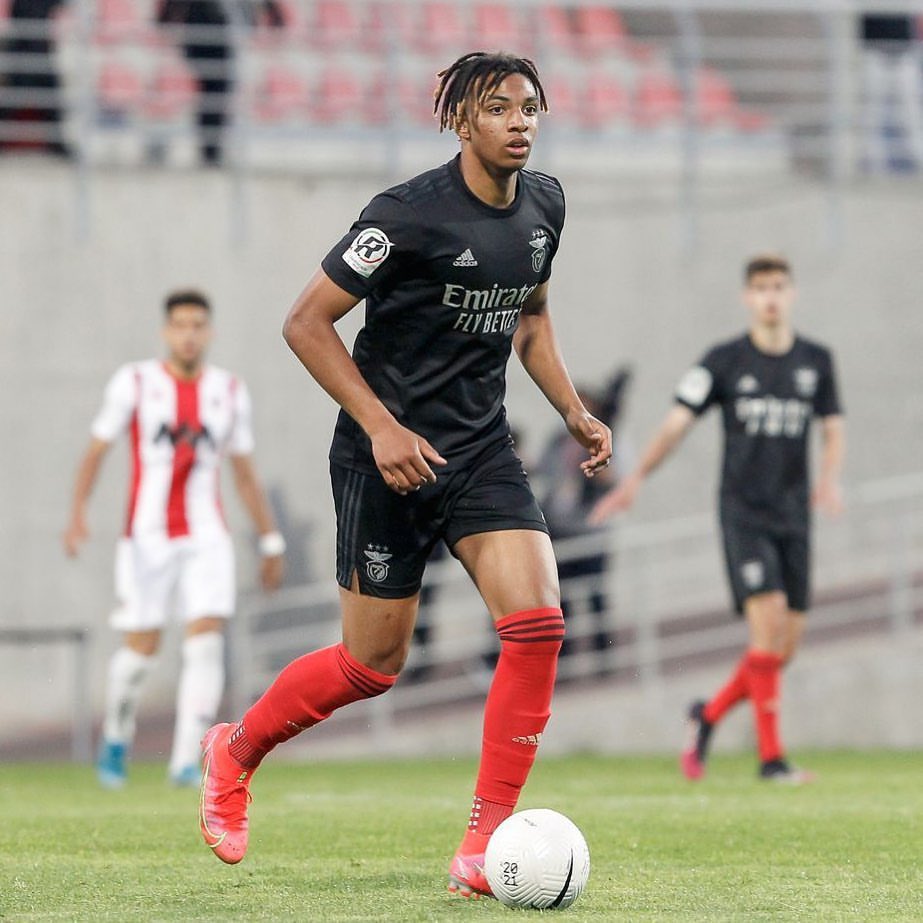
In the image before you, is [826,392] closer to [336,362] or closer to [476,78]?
[476,78]

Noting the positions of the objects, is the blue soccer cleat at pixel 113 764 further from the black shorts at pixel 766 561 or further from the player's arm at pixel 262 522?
the black shorts at pixel 766 561

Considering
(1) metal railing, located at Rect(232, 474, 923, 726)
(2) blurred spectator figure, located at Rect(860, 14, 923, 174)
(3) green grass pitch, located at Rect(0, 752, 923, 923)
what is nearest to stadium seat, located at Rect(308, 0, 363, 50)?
(2) blurred spectator figure, located at Rect(860, 14, 923, 174)

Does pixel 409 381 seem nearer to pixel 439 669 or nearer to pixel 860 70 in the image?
pixel 439 669

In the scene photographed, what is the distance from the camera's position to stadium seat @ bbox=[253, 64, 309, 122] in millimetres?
16312

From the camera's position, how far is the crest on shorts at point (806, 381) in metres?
10.1

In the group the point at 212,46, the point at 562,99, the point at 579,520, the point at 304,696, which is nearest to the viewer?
the point at 304,696

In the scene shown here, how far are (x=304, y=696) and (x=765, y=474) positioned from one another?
4612 millimetres

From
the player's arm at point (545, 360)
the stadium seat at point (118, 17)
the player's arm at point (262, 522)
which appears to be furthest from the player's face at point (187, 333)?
the stadium seat at point (118, 17)

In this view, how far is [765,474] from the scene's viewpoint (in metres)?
9.91

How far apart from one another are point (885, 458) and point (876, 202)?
2.17m

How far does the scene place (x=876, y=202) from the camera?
16.8 m

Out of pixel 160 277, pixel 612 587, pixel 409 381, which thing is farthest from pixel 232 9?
pixel 409 381

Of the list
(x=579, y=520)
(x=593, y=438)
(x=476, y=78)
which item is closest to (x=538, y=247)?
(x=476, y=78)

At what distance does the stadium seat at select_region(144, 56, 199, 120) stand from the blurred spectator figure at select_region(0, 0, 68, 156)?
0.75 meters
